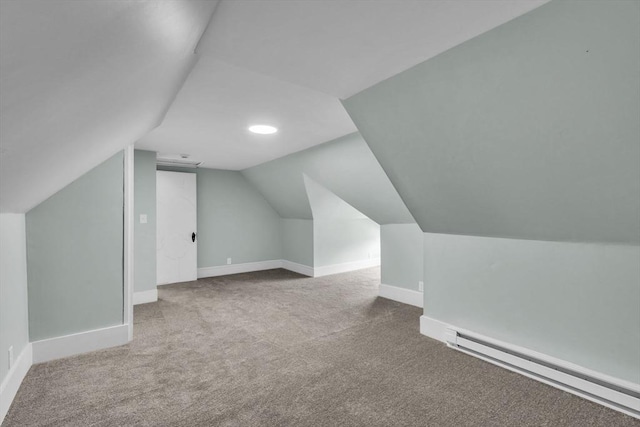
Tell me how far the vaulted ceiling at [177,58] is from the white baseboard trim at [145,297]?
7.77ft

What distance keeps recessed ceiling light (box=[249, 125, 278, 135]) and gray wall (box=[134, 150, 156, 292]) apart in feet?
6.59

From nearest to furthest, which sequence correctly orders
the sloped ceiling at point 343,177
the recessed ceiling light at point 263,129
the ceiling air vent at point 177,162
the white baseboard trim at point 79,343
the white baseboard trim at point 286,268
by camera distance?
1. the white baseboard trim at point 79,343
2. the recessed ceiling light at point 263,129
3. the sloped ceiling at point 343,177
4. the ceiling air vent at point 177,162
5. the white baseboard trim at point 286,268

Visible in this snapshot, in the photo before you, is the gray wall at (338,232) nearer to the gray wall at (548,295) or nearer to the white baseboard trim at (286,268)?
the white baseboard trim at (286,268)

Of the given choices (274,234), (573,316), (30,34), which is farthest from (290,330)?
(274,234)

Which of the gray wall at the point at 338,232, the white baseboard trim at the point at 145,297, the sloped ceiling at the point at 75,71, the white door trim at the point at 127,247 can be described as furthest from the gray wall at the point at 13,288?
the gray wall at the point at 338,232

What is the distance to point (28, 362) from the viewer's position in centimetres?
247

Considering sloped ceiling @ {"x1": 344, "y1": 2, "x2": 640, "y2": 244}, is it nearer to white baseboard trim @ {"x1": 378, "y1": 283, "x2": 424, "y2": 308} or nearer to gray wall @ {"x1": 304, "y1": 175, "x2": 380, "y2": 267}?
white baseboard trim @ {"x1": 378, "y1": 283, "x2": 424, "y2": 308}

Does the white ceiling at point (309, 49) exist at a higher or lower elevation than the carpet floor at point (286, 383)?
higher

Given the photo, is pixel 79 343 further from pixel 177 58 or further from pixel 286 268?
pixel 286 268

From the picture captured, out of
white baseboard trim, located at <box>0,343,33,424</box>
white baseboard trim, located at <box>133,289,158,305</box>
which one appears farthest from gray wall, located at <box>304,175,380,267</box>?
white baseboard trim, located at <box>0,343,33,424</box>

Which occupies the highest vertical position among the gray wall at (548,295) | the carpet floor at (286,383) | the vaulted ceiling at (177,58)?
the vaulted ceiling at (177,58)

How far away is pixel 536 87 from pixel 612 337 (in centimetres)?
171

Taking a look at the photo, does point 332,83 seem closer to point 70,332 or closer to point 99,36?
point 99,36

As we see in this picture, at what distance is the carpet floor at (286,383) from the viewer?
6.19 ft
